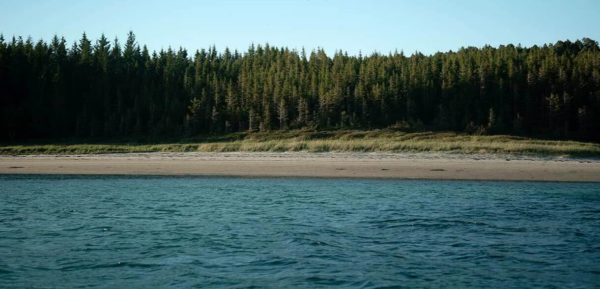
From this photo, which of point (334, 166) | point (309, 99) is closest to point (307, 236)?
point (334, 166)

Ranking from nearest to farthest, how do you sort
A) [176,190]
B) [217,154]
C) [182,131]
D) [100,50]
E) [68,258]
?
1. [68,258]
2. [176,190]
3. [217,154]
4. [182,131]
5. [100,50]

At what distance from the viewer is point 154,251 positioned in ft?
38.6

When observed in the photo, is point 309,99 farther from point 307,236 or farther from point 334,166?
point 307,236

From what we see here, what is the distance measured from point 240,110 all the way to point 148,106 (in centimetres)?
1505

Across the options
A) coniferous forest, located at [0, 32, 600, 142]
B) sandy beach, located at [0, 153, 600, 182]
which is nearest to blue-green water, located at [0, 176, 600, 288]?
sandy beach, located at [0, 153, 600, 182]

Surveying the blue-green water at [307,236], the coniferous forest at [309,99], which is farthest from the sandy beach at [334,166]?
the coniferous forest at [309,99]

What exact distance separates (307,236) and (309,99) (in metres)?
64.6

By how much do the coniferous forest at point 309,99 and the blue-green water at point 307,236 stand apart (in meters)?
44.7

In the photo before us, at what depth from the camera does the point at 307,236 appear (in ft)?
42.3

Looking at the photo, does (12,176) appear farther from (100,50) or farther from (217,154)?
(100,50)

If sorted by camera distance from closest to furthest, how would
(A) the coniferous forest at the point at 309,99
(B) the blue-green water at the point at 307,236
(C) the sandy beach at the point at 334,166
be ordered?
(B) the blue-green water at the point at 307,236, (C) the sandy beach at the point at 334,166, (A) the coniferous forest at the point at 309,99

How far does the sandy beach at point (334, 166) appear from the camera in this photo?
2261 cm

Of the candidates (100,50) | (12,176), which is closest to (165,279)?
(12,176)

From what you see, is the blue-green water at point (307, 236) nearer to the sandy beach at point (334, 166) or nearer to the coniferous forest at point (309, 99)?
the sandy beach at point (334, 166)
